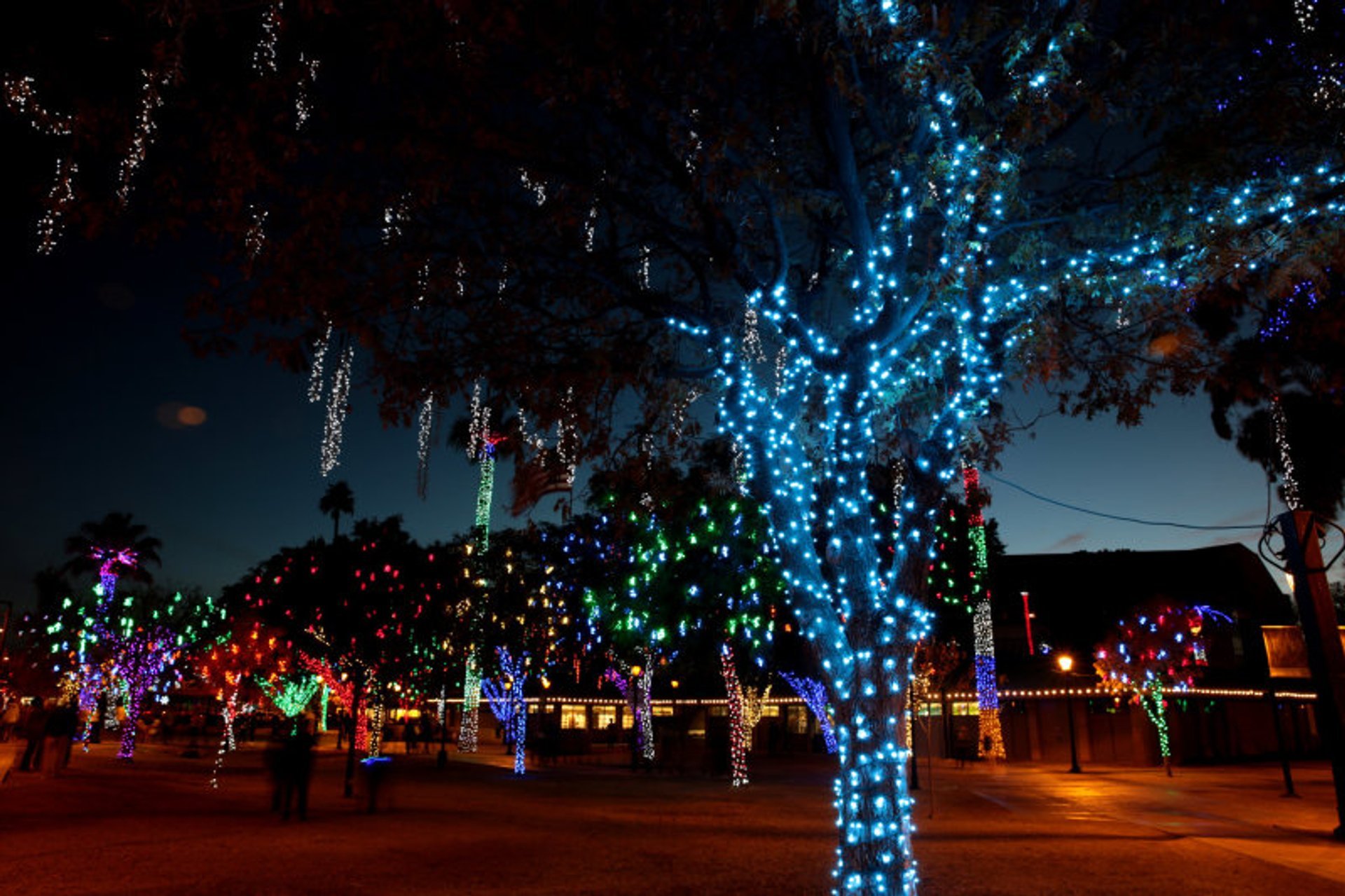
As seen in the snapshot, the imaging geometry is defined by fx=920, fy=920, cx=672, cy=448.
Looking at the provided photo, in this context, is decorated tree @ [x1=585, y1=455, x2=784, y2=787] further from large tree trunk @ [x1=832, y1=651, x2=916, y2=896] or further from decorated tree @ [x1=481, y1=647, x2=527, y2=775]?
large tree trunk @ [x1=832, y1=651, x2=916, y2=896]

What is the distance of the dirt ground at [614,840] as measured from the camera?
9.52 meters

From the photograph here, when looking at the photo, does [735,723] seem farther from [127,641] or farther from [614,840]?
[127,641]

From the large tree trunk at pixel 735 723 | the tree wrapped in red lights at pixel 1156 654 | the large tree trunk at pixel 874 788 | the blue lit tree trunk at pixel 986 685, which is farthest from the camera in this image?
the blue lit tree trunk at pixel 986 685

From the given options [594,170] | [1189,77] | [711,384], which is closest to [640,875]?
[711,384]

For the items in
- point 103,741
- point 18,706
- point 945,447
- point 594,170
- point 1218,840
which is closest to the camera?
point 945,447

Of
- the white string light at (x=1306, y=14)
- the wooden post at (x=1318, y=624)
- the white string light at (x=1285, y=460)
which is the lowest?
the wooden post at (x=1318, y=624)

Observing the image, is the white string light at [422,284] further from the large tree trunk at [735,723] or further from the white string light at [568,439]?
the large tree trunk at [735,723]

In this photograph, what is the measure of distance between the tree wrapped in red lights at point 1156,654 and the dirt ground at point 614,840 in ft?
24.4

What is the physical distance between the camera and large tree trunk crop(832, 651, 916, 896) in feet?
22.7

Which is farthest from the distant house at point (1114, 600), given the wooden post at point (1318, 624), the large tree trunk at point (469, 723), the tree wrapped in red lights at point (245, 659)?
the tree wrapped in red lights at point (245, 659)

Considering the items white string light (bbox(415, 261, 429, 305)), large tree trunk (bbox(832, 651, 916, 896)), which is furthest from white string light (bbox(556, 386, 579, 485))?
large tree trunk (bbox(832, 651, 916, 896))

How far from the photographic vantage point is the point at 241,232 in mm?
7926

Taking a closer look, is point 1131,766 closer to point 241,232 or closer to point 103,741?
point 241,232

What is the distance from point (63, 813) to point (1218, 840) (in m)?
17.5
